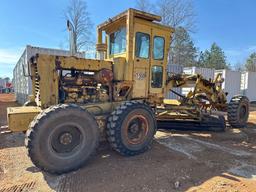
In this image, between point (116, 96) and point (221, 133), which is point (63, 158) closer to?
point (116, 96)

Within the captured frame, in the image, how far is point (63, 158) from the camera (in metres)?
4.17

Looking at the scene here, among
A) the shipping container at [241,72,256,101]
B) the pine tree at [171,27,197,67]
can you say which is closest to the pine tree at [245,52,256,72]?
the pine tree at [171,27,197,67]

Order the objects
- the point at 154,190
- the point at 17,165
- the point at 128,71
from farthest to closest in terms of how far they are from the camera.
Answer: the point at 128,71 < the point at 17,165 < the point at 154,190

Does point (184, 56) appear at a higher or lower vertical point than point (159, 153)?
higher

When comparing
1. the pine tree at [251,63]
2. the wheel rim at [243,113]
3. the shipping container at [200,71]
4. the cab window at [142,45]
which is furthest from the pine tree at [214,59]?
the cab window at [142,45]

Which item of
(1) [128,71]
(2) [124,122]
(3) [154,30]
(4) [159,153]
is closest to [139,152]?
(4) [159,153]

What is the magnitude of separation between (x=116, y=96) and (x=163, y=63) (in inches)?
64.8

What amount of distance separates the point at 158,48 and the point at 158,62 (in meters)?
0.37

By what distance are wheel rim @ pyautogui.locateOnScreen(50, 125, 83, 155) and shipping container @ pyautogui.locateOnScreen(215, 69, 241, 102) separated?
53.9ft

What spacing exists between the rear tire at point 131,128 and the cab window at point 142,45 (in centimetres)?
131

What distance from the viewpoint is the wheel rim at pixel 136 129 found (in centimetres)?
507

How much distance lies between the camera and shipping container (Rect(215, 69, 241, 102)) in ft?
60.7

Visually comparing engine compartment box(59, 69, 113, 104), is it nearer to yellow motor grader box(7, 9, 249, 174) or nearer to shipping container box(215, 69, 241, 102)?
yellow motor grader box(7, 9, 249, 174)

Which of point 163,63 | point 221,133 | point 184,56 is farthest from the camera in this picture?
point 184,56
